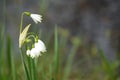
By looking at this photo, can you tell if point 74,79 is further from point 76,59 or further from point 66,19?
point 66,19

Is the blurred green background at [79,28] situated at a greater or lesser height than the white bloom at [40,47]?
lesser

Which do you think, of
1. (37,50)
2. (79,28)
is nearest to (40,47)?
(37,50)

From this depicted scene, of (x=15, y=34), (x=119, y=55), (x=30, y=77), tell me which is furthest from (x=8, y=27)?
(x=30, y=77)

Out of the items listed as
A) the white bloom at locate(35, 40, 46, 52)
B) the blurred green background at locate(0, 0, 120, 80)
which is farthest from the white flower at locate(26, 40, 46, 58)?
the blurred green background at locate(0, 0, 120, 80)

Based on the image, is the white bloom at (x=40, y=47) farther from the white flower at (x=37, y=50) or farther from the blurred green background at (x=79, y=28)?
the blurred green background at (x=79, y=28)

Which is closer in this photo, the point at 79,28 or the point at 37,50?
the point at 37,50

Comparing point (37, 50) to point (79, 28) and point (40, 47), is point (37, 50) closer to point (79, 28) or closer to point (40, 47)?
point (40, 47)

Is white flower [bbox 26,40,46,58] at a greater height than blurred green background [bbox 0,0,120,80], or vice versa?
white flower [bbox 26,40,46,58]

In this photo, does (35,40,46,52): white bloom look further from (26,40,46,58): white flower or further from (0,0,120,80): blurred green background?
(0,0,120,80): blurred green background

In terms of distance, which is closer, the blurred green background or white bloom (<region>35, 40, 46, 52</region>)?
white bloom (<region>35, 40, 46, 52</region>)

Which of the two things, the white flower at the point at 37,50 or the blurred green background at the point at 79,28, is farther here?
the blurred green background at the point at 79,28

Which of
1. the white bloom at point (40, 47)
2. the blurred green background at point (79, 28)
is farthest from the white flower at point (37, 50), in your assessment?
the blurred green background at point (79, 28)
